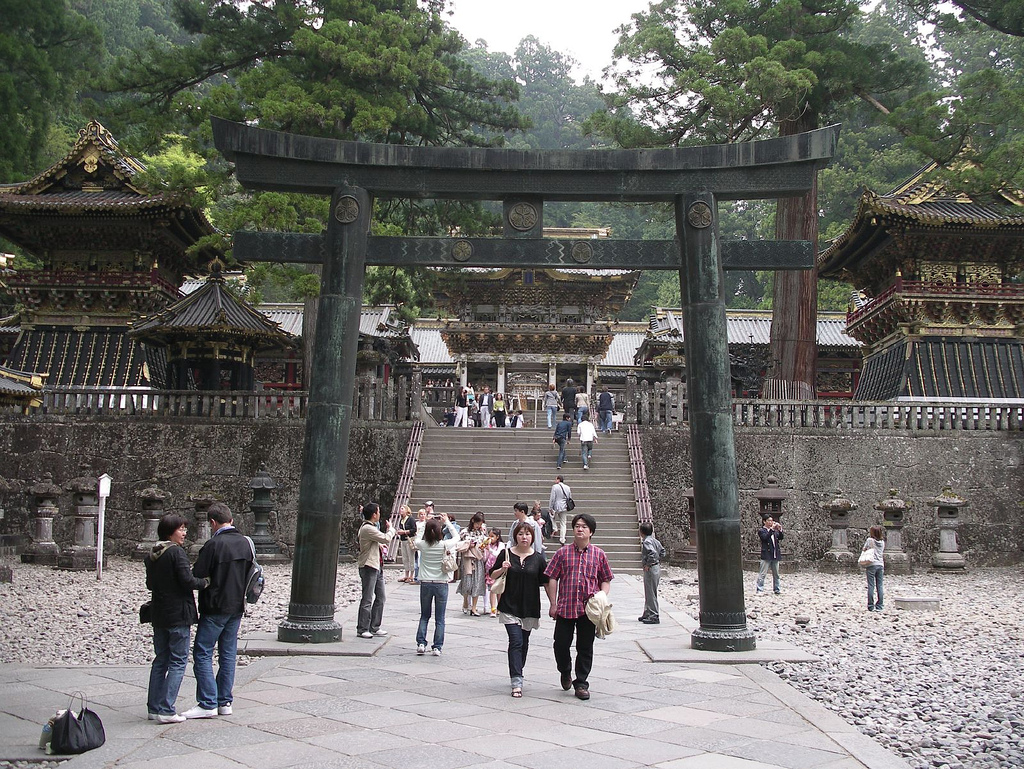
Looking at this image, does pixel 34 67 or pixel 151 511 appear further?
pixel 34 67

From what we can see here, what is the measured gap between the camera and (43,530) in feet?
59.1

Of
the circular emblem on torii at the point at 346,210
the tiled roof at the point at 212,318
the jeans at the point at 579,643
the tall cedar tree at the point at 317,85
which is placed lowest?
the jeans at the point at 579,643

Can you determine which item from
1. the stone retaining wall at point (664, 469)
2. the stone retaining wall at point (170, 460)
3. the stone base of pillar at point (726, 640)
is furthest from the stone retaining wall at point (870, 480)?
the stone base of pillar at point (726, 640)

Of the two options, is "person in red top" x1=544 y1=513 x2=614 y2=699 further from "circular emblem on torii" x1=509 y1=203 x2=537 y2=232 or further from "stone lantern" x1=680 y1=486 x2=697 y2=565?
"stone lantern" x1=680 y1=486 x2=697 y2=565

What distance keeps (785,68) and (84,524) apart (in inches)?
689

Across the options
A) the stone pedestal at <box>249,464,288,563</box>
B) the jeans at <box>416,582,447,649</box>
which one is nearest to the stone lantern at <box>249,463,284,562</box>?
the stone pedestal at <box>249,464,288,563</box>

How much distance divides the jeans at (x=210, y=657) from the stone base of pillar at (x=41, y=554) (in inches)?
511

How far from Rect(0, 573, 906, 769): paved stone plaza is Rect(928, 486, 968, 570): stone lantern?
465 inches

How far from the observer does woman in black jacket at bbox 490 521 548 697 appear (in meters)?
6.98

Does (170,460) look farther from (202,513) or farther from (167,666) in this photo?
(167,666)

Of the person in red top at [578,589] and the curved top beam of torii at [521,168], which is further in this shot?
the curved top beam of torii at [521,168]

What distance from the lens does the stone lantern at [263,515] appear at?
60.1 ft

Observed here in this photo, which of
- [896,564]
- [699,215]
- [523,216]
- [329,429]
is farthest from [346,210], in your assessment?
[896,564]

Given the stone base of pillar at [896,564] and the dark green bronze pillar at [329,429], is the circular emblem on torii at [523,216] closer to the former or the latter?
the dark green bronze pillar at [329,429]
